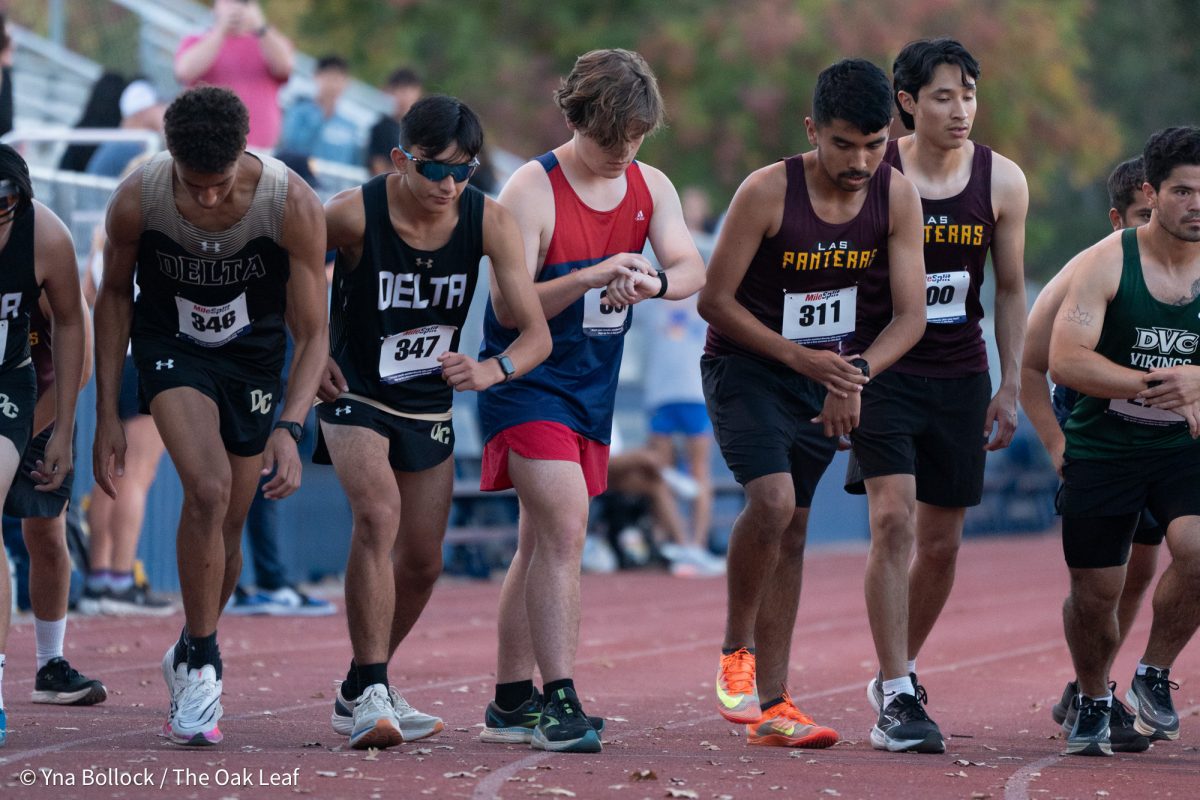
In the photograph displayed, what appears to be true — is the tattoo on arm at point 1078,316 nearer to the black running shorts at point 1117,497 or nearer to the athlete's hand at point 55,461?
the black running shorts at point 1117,497

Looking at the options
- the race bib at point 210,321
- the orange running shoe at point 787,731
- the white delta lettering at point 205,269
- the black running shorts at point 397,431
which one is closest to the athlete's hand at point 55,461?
the race bib at point 210,321

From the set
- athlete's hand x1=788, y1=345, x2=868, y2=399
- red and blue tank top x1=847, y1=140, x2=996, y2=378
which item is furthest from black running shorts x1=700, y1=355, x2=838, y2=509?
red and blue tank top x1=847, y1=140, x2=996, y2=378

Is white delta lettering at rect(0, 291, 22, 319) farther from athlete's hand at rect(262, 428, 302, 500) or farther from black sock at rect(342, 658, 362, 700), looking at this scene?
black sock at rect(342, 658, 362, 700)

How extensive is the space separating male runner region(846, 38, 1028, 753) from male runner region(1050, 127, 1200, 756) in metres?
0.48

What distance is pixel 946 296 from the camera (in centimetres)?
712

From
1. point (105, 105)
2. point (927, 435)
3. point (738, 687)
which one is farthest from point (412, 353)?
point (105, 105)

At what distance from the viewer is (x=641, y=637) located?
11.4m

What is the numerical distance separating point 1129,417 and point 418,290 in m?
2.49

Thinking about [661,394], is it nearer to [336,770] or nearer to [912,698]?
[912,698]

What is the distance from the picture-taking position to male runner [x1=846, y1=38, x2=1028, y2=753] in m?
6.95

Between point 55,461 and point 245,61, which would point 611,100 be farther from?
point 245,61

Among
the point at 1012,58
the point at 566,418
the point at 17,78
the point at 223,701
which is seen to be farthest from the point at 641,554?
the point at 1012,58

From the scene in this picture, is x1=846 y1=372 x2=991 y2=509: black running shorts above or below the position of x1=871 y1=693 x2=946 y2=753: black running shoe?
above

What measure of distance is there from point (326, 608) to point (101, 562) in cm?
153
